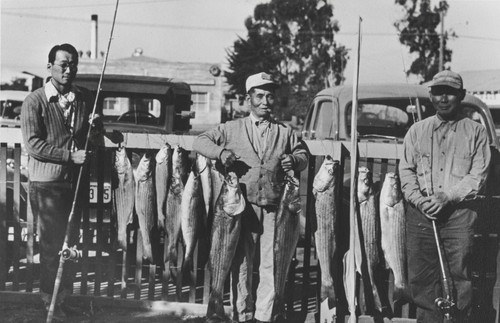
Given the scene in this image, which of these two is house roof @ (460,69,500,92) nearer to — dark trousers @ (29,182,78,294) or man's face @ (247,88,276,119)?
man's face @ (247,88,276,119)

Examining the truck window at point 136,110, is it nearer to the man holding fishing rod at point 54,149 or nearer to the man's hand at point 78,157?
the man holding fishing rod at point 54,149

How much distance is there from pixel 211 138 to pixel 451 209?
5.97 ft

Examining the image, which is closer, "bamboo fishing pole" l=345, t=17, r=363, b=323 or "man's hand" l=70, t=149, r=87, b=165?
"bamboo fishing pole" l=345, t=17, r=363, b=323

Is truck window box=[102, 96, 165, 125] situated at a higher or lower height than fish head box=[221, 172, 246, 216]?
higher

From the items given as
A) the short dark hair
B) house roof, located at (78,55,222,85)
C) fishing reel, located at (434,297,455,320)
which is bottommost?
fishing reel, located at (434,297,455,320)

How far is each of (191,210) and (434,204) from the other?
1801mm

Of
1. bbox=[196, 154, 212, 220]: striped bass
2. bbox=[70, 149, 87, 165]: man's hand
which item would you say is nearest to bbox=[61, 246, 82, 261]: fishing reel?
bbox=[70, 149, 87, 165]: man's hand

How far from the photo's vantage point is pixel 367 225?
504 centimetres

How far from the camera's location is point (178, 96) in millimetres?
9781

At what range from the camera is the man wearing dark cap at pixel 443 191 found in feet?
15.3

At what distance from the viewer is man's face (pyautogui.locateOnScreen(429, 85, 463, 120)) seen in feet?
15.6

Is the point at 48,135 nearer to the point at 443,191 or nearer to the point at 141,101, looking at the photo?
the point at 443,191

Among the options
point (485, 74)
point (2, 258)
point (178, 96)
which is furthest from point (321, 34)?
point (2, 258)

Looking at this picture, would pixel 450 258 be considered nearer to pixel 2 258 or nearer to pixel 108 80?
pixel 2 258
